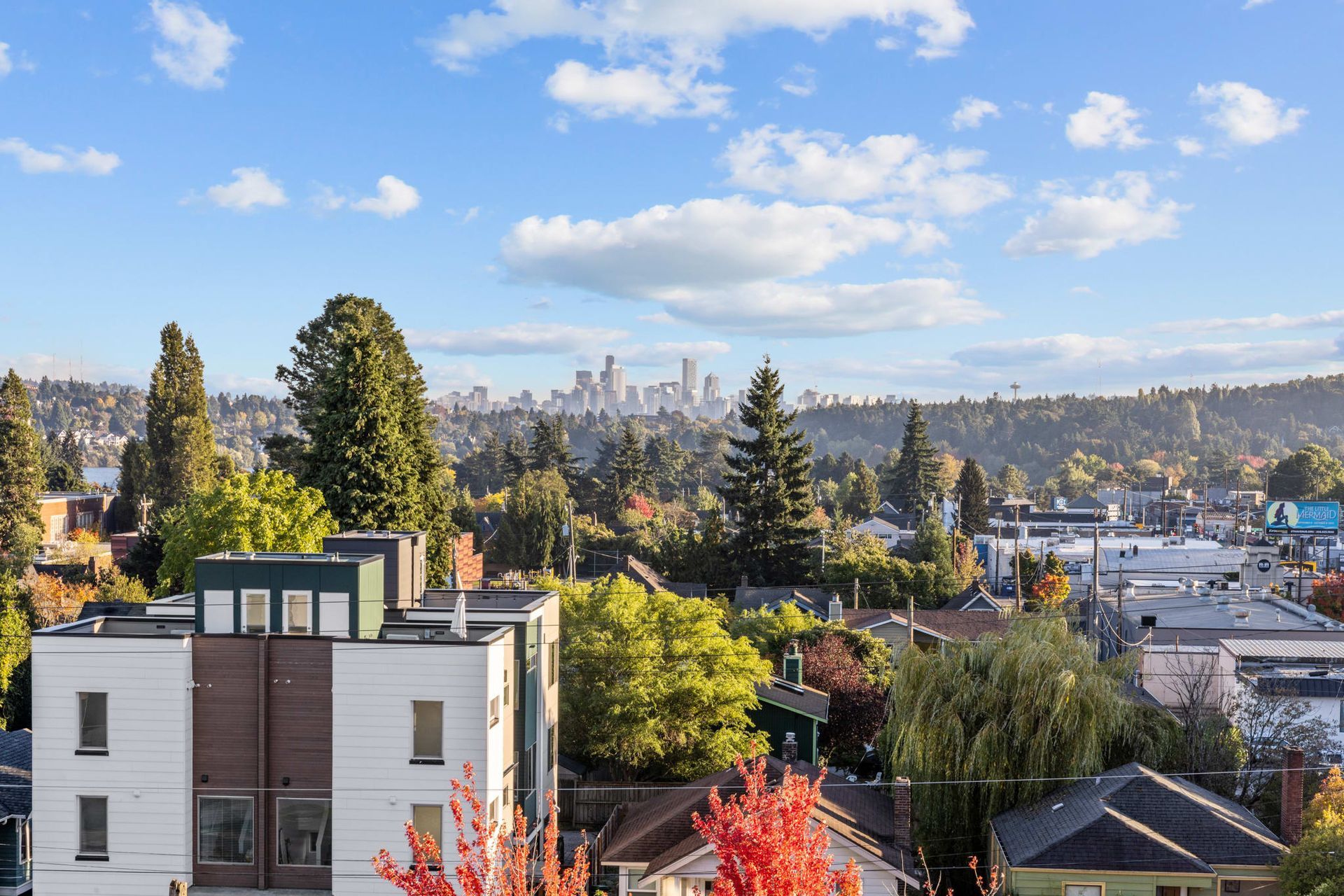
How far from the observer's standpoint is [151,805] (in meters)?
19.9

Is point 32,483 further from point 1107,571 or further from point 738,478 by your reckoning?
point 1107,571

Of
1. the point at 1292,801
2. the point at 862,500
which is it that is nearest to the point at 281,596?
the point at 1292,801

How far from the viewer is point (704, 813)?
912 inches

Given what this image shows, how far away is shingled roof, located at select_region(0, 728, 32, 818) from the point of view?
2462 cm

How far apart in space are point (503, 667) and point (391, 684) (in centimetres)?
237

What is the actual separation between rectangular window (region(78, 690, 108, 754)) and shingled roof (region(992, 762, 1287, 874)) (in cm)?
1794

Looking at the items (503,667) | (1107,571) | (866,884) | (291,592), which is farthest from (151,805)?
(1107,571)

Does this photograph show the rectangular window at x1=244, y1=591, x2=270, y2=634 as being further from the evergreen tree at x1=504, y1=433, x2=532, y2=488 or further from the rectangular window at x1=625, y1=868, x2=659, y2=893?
the evergreen tree at x1=504, y1=433, x2=532, y2=488

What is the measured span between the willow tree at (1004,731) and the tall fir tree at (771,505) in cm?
3617

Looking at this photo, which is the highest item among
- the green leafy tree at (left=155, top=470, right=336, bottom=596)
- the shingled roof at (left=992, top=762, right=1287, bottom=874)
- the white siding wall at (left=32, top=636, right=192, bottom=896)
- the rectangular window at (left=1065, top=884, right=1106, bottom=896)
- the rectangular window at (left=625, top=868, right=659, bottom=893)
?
the green leafy tree at (left=155, top=470, right=336, bottom=596)

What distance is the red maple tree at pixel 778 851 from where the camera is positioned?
9336 millimetres

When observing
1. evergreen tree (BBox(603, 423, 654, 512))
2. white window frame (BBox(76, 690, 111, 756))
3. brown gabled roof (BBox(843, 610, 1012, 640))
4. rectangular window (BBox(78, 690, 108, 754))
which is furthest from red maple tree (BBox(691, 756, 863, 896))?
evergreen tree (BBox(603, 423, 654, 512))

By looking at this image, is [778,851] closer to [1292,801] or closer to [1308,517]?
[1292,801]

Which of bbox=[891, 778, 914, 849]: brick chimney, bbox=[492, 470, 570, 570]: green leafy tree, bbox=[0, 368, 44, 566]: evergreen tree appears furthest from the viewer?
bbox=[492, 470, 570, 570]: green leafy tree
